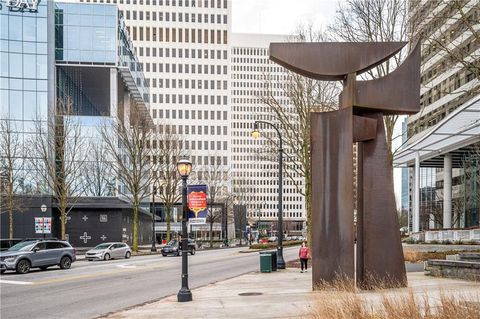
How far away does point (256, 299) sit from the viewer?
13883 millimetres

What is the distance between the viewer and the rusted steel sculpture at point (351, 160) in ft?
47.1

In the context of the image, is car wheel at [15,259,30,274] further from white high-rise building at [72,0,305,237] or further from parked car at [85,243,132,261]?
white high-rise building at [72,0,305,237]

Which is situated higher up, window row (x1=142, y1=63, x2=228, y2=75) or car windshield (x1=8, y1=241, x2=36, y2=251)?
window row (x1=142, y1=63, x2=228, y2=75)

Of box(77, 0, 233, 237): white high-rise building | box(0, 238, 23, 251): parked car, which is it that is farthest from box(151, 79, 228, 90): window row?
box(0, 238, 23, 251): parked car

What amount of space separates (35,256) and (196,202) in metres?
13.8

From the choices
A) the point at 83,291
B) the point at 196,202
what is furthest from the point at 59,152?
the point at 196,202

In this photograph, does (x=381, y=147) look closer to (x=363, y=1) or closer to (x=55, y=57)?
(x=363, y=1)

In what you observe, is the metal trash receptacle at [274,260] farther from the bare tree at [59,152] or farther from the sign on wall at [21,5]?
the sign on wall at [21,5]

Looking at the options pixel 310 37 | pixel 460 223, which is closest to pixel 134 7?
pixel 460 223

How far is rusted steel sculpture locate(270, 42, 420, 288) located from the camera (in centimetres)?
1435

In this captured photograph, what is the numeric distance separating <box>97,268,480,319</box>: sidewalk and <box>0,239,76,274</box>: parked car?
12.2 metres

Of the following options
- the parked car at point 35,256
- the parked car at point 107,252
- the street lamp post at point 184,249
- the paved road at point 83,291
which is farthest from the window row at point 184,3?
the street lamp post at point 184,249

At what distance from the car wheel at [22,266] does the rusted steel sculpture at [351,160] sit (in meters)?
17.2

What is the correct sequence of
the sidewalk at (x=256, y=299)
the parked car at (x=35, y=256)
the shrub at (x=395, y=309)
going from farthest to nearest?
the parked car at (x=35, y=256)
the sidewalk at (x=256, y=299)
the shrub at (x=395, y=309)
